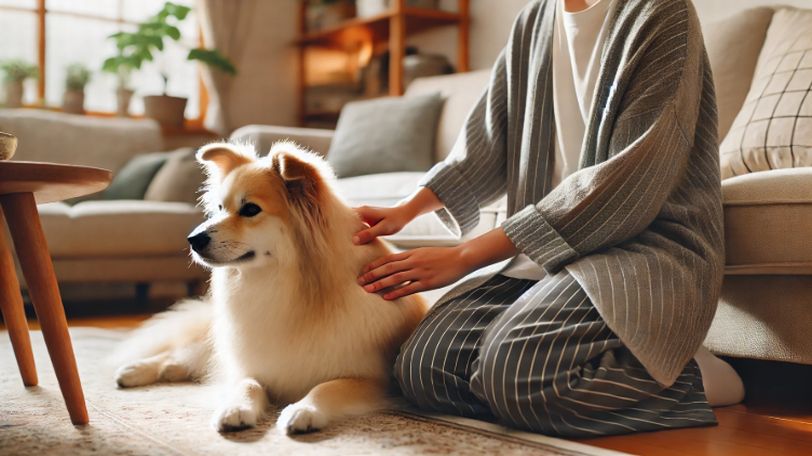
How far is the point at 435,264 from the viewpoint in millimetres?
1469

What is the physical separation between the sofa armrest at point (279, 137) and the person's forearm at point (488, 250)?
1820 millimetres

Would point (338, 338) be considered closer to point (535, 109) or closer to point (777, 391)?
point (535, 109)

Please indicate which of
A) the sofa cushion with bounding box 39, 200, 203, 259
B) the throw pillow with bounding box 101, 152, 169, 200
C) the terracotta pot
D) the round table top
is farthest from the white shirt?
the throw pillow with bounding box 101, 152, 169, 200

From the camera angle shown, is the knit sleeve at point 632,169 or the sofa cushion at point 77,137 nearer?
the knit sleeve at point 632,169

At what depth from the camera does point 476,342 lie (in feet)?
4.78

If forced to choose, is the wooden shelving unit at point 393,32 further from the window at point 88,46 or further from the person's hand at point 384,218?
the person's hand at point 384,218

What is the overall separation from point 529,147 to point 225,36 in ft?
11.9

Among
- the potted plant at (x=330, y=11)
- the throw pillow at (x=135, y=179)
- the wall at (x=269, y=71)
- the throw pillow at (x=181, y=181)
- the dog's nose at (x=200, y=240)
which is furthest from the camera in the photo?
the wall at (x=269, y=71)

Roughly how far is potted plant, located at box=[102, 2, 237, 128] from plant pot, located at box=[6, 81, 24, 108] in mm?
444

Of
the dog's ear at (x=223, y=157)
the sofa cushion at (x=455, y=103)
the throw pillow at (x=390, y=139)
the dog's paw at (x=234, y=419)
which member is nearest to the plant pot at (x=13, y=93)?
the throw pillow at (x=390, y=139)

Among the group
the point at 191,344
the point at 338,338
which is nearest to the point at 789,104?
the point at 338,338

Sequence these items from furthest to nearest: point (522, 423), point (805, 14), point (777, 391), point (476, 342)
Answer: point (805, 14) → point (777, 391) → point (476, 342) → point (522, 423)

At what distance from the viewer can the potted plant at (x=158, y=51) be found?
434 cm

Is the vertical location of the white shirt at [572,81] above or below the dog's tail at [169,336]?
above
